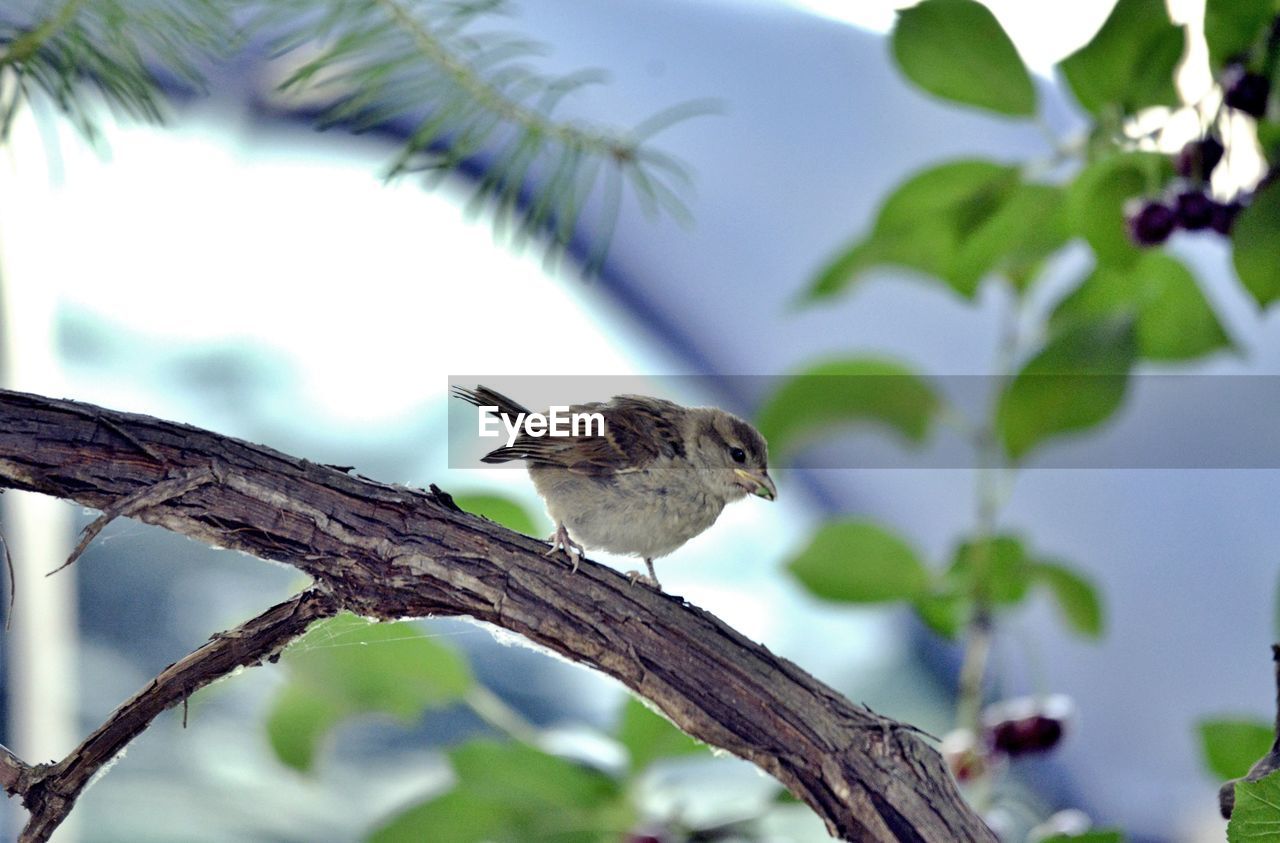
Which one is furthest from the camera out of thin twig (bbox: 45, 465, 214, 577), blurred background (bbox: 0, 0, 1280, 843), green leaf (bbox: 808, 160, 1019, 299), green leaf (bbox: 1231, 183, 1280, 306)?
blurred background (bbox: 0, 0, 1280, 843)

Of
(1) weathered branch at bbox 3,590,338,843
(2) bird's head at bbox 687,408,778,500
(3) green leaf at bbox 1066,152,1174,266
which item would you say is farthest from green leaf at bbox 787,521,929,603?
(1) weathered branch at bbox 3,590,338,843

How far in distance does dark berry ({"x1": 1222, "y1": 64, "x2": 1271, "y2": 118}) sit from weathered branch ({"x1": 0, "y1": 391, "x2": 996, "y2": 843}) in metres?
0.55

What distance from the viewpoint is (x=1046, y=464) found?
206 cm

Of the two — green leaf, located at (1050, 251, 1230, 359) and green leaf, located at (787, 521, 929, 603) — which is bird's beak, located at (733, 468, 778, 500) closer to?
green leaf, located at (787, 521, 929, 603)

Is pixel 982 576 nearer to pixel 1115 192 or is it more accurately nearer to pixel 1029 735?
pixel 1029 735

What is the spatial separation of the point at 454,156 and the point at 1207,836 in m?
1.84

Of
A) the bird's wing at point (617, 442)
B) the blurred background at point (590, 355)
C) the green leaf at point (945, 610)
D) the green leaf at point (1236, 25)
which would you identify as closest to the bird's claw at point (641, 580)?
the bird's wing at point (617, 442)

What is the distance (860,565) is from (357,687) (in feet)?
1.64

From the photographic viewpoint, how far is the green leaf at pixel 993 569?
1167 mm

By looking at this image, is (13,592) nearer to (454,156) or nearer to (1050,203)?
→ (454,156)

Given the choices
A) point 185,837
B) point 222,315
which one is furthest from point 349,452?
point 185,837

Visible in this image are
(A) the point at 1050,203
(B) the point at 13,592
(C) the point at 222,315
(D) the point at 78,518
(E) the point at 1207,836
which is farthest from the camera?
(C) the point at 222,315

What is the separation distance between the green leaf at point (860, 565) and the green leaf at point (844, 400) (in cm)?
11

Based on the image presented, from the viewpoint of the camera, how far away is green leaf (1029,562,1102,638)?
47.0 inches
